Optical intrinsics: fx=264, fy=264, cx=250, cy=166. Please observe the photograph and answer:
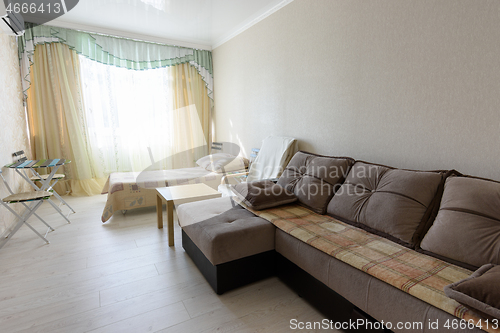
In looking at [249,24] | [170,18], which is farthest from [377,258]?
[170,18]

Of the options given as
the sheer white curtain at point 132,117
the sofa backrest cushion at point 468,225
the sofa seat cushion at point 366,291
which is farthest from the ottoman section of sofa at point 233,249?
the sheer white curtain at point 132,117

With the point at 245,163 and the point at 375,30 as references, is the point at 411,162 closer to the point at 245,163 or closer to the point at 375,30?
the point at 375,30

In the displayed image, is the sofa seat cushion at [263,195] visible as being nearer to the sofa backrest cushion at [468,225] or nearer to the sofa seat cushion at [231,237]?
the sofa seat cushion at [231,237]

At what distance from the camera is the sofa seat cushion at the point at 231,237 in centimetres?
176

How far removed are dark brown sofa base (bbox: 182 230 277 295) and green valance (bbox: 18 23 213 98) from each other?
3854mm

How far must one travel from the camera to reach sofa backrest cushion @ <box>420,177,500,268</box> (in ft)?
4.21

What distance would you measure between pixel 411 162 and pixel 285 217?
3.49 ft

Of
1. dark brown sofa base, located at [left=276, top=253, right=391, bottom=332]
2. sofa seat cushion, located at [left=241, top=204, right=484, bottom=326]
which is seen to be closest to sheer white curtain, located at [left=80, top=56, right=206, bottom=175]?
sofa seat cushion, located at [left=241, top=204, right=484, bottom=326]

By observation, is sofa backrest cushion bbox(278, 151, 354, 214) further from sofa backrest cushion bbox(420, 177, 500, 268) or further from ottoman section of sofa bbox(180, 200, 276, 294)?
sofa backrest cushion bbox(420, 177, 500, 268)

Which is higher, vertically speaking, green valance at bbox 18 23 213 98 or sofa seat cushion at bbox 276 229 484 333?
green valance at bbox 18 23 213 98

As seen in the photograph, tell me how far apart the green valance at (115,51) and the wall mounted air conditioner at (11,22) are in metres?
0.21

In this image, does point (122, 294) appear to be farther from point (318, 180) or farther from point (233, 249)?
point (318, 180)

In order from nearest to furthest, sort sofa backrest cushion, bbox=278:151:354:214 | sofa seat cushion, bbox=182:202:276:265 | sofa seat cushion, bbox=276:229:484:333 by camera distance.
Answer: sofa seat cushion, bbox=276:229:484:333 < sofa seat cushion, bbox=182:202:276:265 < sofa backrest cushion, bbox=278:151:354:214

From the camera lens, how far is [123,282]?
77.2 inches
